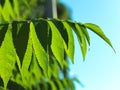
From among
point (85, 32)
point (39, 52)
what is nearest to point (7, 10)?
point (85, 32)

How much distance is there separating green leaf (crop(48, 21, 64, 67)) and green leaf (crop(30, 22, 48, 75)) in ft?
0.15

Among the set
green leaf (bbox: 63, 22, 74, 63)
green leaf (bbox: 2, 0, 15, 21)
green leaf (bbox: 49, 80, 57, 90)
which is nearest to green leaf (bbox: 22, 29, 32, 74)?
green leaf (bbox: 63, 22, 74, 63)

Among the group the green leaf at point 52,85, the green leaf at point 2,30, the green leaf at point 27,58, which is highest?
the green leaf at point 2,30

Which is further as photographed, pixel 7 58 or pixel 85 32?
pixel 85 32

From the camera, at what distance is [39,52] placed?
5.45 ft

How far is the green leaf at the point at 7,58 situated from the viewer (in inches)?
62.4

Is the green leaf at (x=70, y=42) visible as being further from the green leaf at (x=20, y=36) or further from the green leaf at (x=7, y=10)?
the green leaf at (x=7, y=10)

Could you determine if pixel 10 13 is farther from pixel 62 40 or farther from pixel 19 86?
pixel 62 40

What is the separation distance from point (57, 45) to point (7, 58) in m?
0.20

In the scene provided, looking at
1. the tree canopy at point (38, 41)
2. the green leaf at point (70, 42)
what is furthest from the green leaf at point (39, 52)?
the green leaf at point (70, 42)

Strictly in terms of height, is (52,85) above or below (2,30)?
below

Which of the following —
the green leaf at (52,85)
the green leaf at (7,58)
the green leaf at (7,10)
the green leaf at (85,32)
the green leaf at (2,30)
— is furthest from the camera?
the green leaf at (52,85)

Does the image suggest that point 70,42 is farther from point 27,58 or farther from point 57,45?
point 27,58

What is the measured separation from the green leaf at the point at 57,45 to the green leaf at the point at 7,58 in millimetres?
152
